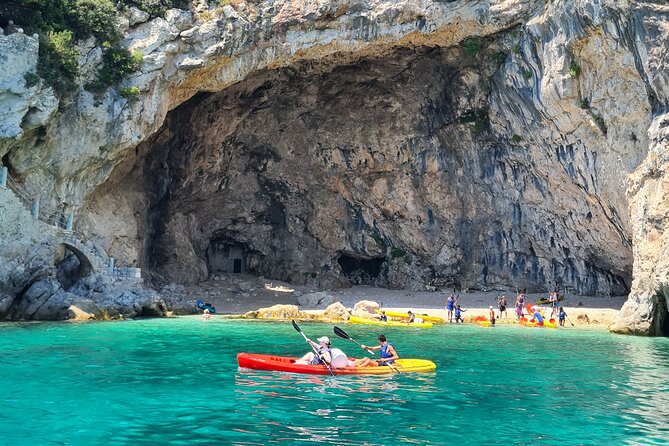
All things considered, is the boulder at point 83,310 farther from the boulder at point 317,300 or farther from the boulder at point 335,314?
the boulder at point 317,300

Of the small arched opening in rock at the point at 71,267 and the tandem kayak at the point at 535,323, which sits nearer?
the tandem kayak at the point at 535,323

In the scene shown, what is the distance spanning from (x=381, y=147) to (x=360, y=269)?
9.01 metres

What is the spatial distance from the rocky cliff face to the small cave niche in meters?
0.11

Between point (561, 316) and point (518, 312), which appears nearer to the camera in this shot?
point (561, 316)

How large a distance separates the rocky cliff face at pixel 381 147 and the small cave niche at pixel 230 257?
0.11m

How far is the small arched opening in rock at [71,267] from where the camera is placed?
28125 millimetres

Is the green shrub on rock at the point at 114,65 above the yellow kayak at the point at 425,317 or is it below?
above

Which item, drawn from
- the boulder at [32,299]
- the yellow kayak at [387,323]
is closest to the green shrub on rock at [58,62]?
the boulder at [32,299]

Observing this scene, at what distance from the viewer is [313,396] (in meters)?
11.8

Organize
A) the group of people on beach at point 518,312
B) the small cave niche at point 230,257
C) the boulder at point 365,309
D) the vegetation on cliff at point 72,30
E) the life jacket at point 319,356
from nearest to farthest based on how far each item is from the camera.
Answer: the life jacket at point 319,356, the vegetation on cliff at point 72,30, the group of people on beach at point 518,312, the boulder at point 365,309, the small cave niche at point 230,257

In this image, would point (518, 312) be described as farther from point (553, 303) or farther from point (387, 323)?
point (387, 323)

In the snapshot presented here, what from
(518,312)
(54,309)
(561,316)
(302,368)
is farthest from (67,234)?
(561,316)

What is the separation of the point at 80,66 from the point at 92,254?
8.16 metres

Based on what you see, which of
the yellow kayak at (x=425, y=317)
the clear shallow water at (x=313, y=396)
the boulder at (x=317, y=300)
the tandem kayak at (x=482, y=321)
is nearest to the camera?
the clear shallow water at (x=313, y=396)
